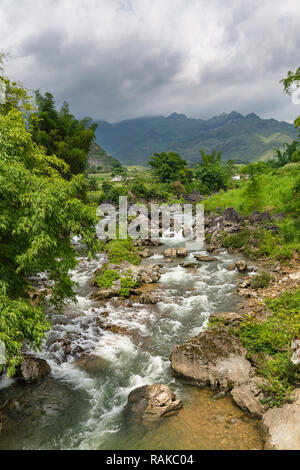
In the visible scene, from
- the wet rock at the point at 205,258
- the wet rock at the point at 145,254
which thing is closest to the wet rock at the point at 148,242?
the wet rock at the point at 145,254

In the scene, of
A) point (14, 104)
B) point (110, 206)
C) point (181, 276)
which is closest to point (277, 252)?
point (181, 276)

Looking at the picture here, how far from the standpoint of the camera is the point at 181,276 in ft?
54.3

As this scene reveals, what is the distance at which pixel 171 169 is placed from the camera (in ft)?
184

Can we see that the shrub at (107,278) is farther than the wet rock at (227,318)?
Yes

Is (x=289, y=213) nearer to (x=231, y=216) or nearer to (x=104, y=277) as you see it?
(x=231, y=216)

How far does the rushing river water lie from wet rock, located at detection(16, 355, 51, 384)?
0.26 m

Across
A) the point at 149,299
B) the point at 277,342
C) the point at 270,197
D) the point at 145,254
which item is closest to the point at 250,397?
the point at 277,342

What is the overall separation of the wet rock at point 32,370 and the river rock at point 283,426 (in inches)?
254

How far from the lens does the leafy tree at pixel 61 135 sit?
72.8ft

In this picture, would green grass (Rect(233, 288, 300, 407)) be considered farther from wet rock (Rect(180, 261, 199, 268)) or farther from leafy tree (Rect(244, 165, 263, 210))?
leafy tree (Rect(244, 165, 263, 210))

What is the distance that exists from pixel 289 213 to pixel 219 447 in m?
21.9

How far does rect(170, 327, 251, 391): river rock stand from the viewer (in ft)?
24.2

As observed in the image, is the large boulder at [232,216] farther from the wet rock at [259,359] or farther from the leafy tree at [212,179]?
the leafy tree at [212,179]

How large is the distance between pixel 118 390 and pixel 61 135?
2250 cm
